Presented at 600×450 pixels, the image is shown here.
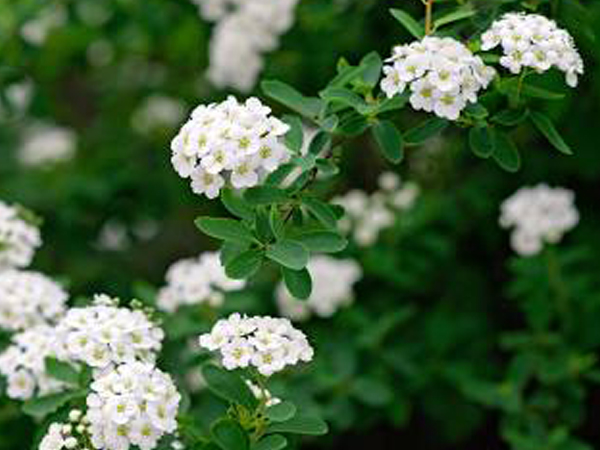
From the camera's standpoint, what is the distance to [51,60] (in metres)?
4.86

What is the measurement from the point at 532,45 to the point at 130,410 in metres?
1.20

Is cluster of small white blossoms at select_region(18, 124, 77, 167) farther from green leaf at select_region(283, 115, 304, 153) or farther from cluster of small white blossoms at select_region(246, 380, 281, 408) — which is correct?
cluster of small white blossoms at select_region(246, 380, 281, 408)

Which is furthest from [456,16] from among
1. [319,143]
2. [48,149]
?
[48,149]

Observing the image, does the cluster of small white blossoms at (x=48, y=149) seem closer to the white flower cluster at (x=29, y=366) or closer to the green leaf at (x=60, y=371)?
the white flower cluster at (x=29, y=366)

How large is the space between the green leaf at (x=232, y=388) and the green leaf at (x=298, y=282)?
227 millimetres

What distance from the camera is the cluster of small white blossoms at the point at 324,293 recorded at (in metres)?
3.81

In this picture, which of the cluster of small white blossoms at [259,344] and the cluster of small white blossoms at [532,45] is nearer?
the cluster of small white blossoms at [259,344]

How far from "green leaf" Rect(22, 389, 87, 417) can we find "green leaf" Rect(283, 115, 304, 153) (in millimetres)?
801

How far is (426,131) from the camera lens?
2.55 meters

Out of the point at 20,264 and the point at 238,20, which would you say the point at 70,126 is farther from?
the point at 20,264

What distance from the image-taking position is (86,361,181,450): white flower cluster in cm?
217

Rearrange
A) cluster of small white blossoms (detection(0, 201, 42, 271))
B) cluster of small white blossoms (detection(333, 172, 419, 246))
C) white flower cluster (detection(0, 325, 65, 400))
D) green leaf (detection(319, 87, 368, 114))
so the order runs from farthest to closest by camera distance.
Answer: cluster of small white blossoms (detection(333, 172, 419, 246)) → cluster of small white blossoms (detection(0, 201, 42, 271)) → white flower cluster (detection(0, 325, 65, 400)) → green leaf (detection(319, 87, 368, 114))

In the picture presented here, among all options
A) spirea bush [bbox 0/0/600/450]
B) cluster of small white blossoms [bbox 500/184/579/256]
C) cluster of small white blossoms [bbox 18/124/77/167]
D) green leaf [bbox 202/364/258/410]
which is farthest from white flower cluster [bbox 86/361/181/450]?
cluster of small white blossoms [bbox 18/124/77/167]

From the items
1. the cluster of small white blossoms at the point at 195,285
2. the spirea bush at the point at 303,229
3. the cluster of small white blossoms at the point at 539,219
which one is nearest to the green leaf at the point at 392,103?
the spirea bush at the point at 303,229
